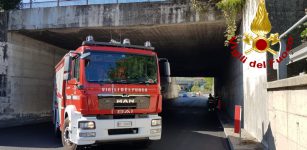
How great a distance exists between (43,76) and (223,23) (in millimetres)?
11341

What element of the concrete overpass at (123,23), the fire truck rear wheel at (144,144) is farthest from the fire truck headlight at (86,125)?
the concrete overpass at (123,23)

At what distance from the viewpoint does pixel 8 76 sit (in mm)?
17422

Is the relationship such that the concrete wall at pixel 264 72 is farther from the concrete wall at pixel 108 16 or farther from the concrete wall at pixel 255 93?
the concrete wall at pixel 108 16

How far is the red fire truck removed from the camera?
8828mm

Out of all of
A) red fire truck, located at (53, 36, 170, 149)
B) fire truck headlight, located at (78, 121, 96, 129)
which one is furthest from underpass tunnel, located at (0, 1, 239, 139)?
fire truck headlight, located at (78, 121, 96, 129)

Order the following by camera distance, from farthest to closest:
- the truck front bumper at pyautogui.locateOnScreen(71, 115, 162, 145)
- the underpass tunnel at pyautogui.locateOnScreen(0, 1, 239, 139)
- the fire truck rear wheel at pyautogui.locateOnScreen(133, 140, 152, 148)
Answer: the underpass tunnel at pyautogui.locateOnScreen(0, 1, 239, 139) < the fire truck rear wheel at pyautogui.locateOnScreen(133, 140, 152, 148) < the truck front bumper at pyautogui.locateOnScreen(71, 115, 162, 145)

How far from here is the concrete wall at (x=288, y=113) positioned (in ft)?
18.2

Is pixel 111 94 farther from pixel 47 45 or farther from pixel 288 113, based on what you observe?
pixel 47 45

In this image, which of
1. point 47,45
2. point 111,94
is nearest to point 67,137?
point 111,94

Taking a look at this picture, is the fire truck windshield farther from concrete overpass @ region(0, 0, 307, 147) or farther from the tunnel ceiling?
the tunnel ceiling

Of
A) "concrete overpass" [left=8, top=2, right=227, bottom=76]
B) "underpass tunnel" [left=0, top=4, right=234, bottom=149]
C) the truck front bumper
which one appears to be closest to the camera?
the truck front bumper

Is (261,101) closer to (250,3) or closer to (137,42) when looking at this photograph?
(250,3)

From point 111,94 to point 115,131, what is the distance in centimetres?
98

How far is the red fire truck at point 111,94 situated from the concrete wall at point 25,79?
8796mm
